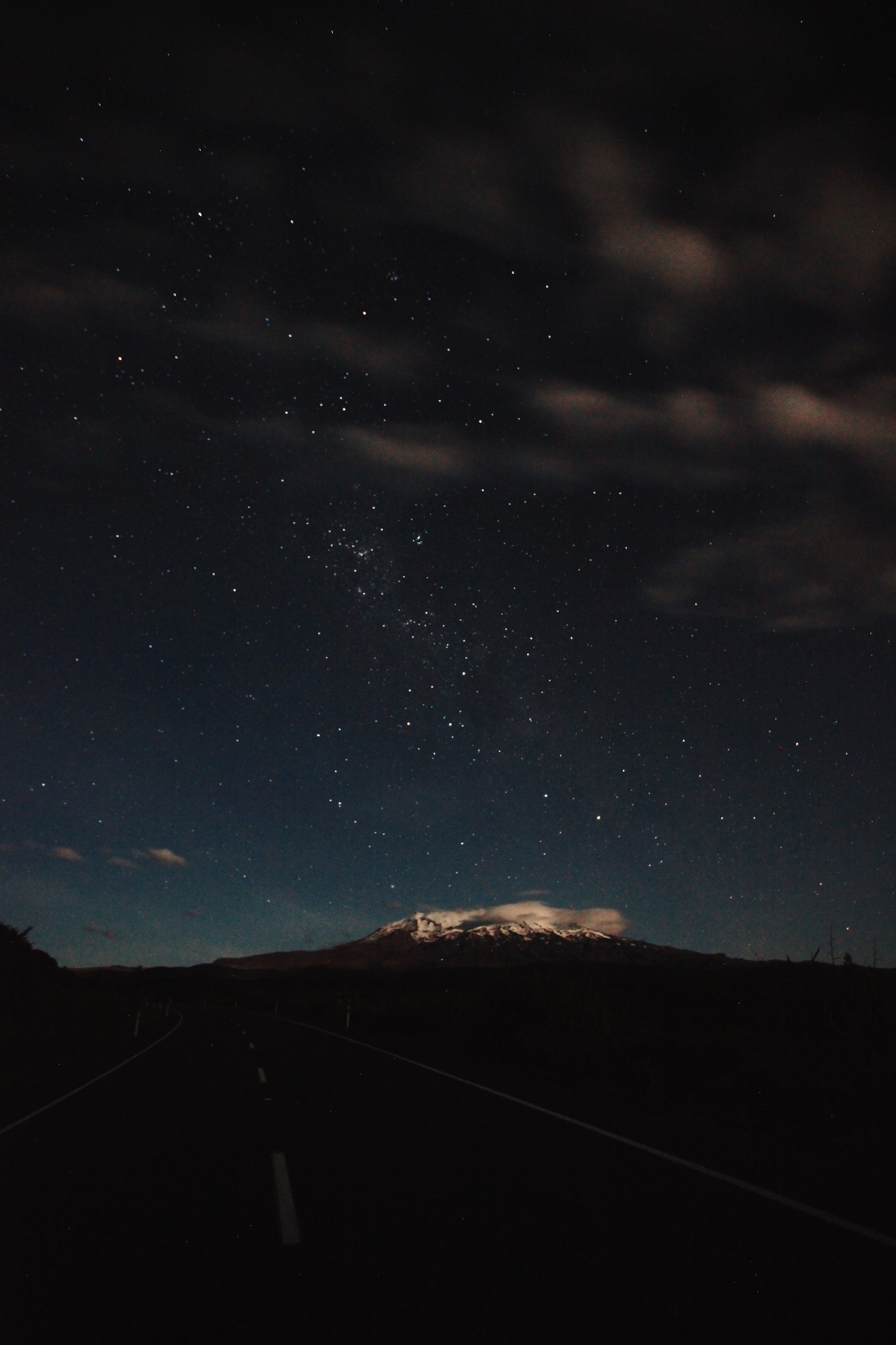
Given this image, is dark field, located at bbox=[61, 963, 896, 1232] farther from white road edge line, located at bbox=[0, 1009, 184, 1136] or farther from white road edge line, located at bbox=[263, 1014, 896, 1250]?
white road edge line, located at bbox=[0, 1009, 184, 1136]

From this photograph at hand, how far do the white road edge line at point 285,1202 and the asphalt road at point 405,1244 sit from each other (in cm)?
3

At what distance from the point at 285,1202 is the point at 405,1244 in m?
1.34

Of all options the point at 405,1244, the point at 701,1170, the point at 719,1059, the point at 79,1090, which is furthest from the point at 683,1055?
the point at 405,1244

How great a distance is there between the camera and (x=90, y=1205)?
5.62m

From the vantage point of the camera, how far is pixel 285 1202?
559 cm

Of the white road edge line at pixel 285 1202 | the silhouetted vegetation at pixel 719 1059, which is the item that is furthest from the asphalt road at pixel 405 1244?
the silhouetted vegetation at pixel 719 1059

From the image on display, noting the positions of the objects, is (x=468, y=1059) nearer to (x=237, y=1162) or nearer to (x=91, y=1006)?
(x=237, y=1162)

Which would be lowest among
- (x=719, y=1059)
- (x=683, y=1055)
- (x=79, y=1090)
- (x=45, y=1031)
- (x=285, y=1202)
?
(x=45, y=1031)

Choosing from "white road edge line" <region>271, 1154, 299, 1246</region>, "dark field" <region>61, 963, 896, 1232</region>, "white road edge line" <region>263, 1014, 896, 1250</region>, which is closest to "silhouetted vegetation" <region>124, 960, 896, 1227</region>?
"dark field" <region>61, 963, 896, 1232</region>

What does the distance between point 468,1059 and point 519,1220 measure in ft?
43.0

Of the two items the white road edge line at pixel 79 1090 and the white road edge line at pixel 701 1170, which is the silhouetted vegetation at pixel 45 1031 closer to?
the white road edge line at pixel 79 1090

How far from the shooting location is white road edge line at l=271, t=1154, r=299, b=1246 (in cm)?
484

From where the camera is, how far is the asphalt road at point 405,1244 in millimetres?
3666

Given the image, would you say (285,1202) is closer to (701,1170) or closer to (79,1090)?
(701,1170)
